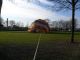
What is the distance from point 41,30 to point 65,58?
2404 inches

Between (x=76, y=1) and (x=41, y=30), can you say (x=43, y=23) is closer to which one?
(x=41, y=30)

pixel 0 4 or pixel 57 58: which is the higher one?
pixel 0 4

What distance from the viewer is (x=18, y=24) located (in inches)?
5581

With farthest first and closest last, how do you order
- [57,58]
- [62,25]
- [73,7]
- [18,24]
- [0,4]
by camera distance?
[18,24]
[62,25]
[73,7]
[0,4]
[57,58]

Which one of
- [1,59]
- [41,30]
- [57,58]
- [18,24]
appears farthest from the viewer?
[18,24]

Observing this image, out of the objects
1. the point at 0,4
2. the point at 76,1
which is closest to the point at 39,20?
the point at 76,1

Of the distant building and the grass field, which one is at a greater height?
the distant building

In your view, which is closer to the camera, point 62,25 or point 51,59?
point 51,59

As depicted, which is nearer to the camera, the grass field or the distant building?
the grass field

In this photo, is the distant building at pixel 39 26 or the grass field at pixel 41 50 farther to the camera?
the distant building at pixel 39 26

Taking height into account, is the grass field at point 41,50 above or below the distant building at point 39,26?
below

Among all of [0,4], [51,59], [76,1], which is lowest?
[51,59]

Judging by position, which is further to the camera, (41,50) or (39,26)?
(39,26)

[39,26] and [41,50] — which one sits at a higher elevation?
[39,26]
